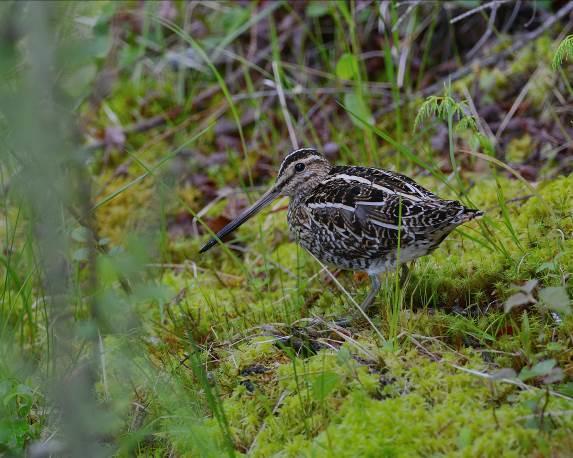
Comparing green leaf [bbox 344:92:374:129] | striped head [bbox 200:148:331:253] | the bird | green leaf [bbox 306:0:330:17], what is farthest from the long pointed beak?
green leaf [bbox 306:0:330:17]

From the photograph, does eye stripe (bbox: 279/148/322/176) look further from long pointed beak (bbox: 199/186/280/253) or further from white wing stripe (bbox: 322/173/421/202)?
white wing stripe (bbox: 322/173/421/202)

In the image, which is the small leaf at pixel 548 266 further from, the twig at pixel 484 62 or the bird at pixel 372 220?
the twig at pixel 484 62

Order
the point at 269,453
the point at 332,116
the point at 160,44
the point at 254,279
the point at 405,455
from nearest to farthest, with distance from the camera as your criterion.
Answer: the point at 405,455 → the point at 269,453 → the point at 254,279 → the point at 332,116 → the point at 160,44

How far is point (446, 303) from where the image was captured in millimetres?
3461

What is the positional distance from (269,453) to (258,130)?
3.64 metres

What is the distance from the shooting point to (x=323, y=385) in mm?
2682

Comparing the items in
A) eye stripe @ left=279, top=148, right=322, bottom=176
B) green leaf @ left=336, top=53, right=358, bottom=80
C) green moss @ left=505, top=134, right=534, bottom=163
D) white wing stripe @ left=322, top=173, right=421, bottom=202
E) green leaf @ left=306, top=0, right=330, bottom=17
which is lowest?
green moss @ left=505, top=134, right=534, bottom=163

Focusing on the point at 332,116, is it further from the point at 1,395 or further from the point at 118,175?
the point at 1,395

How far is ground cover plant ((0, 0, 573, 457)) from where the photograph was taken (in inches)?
85.3

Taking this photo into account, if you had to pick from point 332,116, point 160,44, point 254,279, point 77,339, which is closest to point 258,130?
point 332,116

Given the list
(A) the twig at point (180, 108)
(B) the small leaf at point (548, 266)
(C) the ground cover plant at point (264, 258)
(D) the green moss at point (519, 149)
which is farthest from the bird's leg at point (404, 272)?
(A) the twig at point (180, 108)

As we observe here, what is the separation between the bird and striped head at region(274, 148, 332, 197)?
178 mm

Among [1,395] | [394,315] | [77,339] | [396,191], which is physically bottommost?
[77,339]

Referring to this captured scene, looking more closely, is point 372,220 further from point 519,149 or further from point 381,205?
point 519,149
